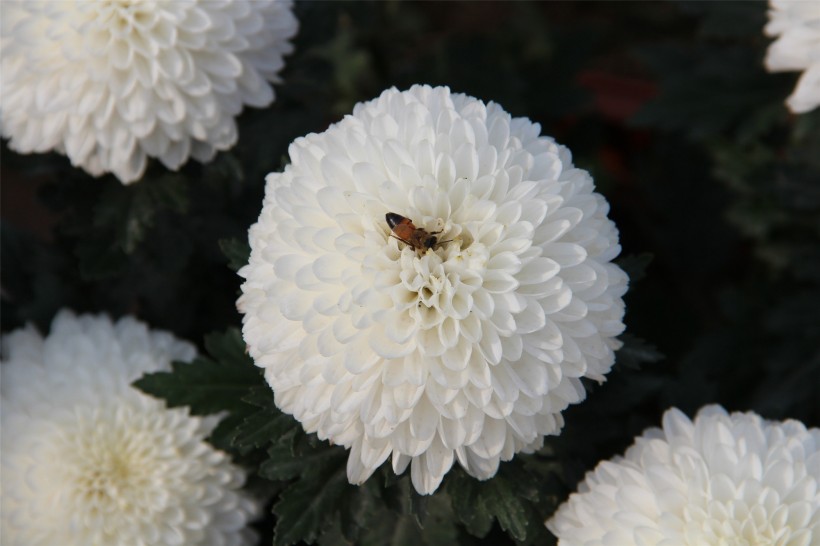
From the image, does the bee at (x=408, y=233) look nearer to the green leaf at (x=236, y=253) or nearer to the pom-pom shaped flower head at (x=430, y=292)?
the pom-pom shaped flower head at (x=430, y=292)

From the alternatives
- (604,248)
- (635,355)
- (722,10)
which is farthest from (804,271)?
(604,248)

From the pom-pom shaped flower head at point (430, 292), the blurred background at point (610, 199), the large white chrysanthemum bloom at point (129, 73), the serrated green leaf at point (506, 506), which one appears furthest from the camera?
the blurred background at point (610, 199)

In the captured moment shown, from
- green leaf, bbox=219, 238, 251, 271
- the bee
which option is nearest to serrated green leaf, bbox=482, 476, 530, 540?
the bee

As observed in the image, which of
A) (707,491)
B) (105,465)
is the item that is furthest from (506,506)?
(105,465)

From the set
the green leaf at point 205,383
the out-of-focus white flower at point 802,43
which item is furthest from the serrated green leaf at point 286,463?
the out-of-focus white flower at point 802,43

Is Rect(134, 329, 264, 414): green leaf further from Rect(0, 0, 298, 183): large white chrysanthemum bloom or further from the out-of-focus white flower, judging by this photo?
the out-of-focus white flower

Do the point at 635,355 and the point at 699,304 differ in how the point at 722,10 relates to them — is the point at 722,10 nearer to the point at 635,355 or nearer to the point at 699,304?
the point at 699,304

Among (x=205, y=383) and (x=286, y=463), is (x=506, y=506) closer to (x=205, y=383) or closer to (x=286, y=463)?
(x=286, y=463)
